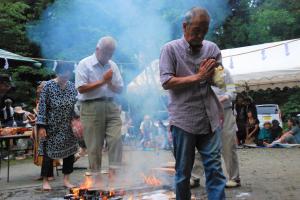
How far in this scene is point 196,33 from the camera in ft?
12.0

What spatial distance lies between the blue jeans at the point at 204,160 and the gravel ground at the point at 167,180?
66.4 inches

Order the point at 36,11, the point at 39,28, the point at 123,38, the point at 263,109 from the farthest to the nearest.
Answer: the point at 263,109 < the point at 36,11 < the point at 39,28 < the point at 123,38

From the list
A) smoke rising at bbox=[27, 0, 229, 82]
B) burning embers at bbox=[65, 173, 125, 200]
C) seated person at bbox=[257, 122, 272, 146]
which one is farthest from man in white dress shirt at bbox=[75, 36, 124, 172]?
seated person at bbox=[257, 122, 272, 146]

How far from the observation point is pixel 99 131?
568cm

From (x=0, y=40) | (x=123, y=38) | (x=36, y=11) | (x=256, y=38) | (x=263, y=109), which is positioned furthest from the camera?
(x=256, y=38)

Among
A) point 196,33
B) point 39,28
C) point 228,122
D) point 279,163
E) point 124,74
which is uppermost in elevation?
point 39,28

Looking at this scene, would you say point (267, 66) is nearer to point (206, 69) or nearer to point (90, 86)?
point (90, 86)

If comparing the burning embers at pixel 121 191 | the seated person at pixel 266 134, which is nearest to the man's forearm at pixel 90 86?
the burning embers at pixel 121 191

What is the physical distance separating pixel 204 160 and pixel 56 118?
3.44 meters

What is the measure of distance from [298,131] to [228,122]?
29.1 feet

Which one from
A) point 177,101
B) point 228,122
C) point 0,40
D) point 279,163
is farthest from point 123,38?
point 0,40

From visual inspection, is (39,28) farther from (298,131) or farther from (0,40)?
(298,131)

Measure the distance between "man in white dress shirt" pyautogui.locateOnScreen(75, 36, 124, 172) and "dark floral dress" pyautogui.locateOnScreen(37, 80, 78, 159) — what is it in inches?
39.5

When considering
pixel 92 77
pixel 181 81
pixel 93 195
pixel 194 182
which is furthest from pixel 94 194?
pixel 181 81
